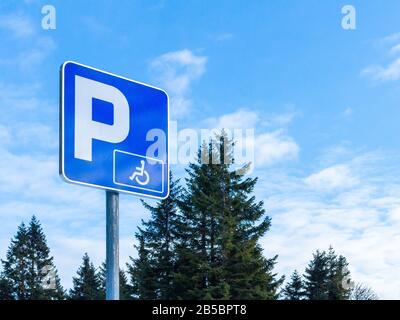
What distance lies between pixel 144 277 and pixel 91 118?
52.8 m

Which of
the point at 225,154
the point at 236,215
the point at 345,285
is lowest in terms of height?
the point at 345,285

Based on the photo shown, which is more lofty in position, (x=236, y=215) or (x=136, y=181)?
(x=236, y=215)

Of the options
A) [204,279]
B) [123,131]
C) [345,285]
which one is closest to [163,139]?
[123,131]

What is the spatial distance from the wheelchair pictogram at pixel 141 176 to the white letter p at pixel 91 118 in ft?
0.85

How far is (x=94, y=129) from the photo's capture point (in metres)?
4.85

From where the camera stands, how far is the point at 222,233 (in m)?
52.0

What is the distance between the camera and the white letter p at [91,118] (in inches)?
188

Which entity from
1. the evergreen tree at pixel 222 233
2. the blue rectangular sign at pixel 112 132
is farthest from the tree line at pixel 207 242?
the blue rectangular sign at pixel 112 132

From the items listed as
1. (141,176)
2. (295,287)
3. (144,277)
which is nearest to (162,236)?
(144,277)

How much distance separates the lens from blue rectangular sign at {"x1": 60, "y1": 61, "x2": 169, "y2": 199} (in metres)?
4.75

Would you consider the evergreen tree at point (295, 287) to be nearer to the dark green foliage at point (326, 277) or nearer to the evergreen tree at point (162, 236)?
the dark green foliage at point (326, 277)

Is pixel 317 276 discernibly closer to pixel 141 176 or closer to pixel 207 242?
pixel 207 242
